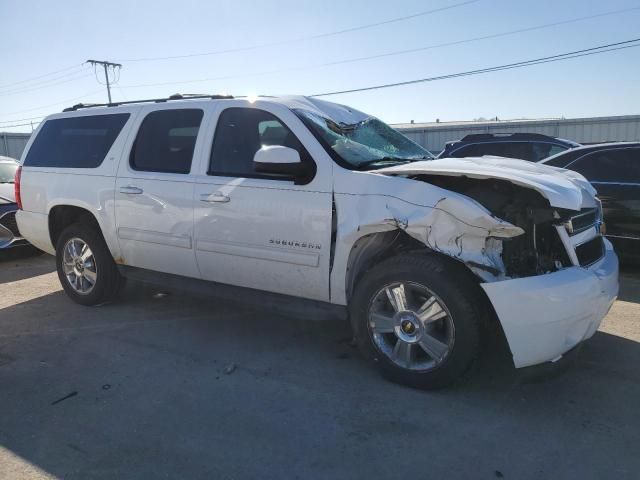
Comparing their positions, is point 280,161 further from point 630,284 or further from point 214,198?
point 630,284

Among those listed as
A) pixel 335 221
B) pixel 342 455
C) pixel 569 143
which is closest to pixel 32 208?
pixel 335 221

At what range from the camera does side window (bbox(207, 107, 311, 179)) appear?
154 inches

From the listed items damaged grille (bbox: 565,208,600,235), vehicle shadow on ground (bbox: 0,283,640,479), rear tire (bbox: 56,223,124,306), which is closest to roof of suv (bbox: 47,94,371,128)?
rear tire (bbox: 56,223,124,306)

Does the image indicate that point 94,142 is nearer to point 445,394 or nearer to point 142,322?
point 142,322

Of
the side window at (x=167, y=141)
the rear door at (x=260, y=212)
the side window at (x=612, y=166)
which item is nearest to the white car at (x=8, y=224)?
the side window at (x=167, y=141)

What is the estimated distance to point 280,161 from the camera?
346 cm

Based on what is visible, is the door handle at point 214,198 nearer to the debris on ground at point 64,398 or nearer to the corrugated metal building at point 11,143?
the debris on ground at point 64,398

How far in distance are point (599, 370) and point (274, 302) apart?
2.37 meters

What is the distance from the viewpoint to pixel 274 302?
3906 millimetres

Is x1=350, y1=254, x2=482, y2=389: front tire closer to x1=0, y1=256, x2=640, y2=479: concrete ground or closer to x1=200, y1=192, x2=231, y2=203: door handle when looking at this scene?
x1=0, y1=256, x2=640, y2=479: concrete ground

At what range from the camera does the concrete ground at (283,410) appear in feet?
8.61

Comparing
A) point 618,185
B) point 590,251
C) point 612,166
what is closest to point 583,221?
point 590,251

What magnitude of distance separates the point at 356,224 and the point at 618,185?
165 inches

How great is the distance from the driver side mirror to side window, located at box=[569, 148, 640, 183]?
4305mm
